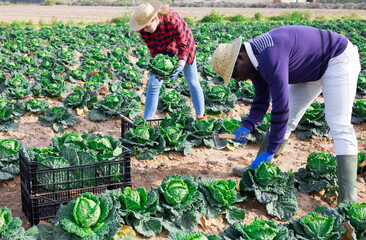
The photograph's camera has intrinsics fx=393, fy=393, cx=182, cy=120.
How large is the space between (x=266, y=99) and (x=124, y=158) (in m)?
1.48

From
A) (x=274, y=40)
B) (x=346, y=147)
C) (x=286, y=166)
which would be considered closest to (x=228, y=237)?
(x=346, y=147)

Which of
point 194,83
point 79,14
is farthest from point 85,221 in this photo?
point 79,14

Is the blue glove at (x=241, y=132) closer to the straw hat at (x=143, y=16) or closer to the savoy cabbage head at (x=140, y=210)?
the savoy cabbage head at (x=140, y=210)

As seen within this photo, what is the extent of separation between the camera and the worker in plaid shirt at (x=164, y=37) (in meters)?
4.57

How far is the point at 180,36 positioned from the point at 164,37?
0.22m

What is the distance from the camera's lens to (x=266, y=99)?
3840mm

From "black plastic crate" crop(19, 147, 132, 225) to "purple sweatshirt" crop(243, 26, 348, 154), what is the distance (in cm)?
137

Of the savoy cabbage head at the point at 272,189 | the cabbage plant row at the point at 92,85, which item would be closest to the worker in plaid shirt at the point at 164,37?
the cabbage plant row at the point at 92,85

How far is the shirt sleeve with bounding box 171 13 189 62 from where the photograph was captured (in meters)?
4.85

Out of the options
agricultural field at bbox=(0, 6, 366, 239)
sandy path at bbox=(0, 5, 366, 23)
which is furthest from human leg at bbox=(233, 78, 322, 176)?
sandy path at bbox=(0, 5, 366, 23)

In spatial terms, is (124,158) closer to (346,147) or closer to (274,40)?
(274,40)

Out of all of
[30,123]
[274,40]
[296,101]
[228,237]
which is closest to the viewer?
[228,237]

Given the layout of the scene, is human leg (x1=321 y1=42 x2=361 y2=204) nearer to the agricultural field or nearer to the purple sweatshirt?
the purple sweatshirt

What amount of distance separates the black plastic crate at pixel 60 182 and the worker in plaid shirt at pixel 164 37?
1.78 meters
